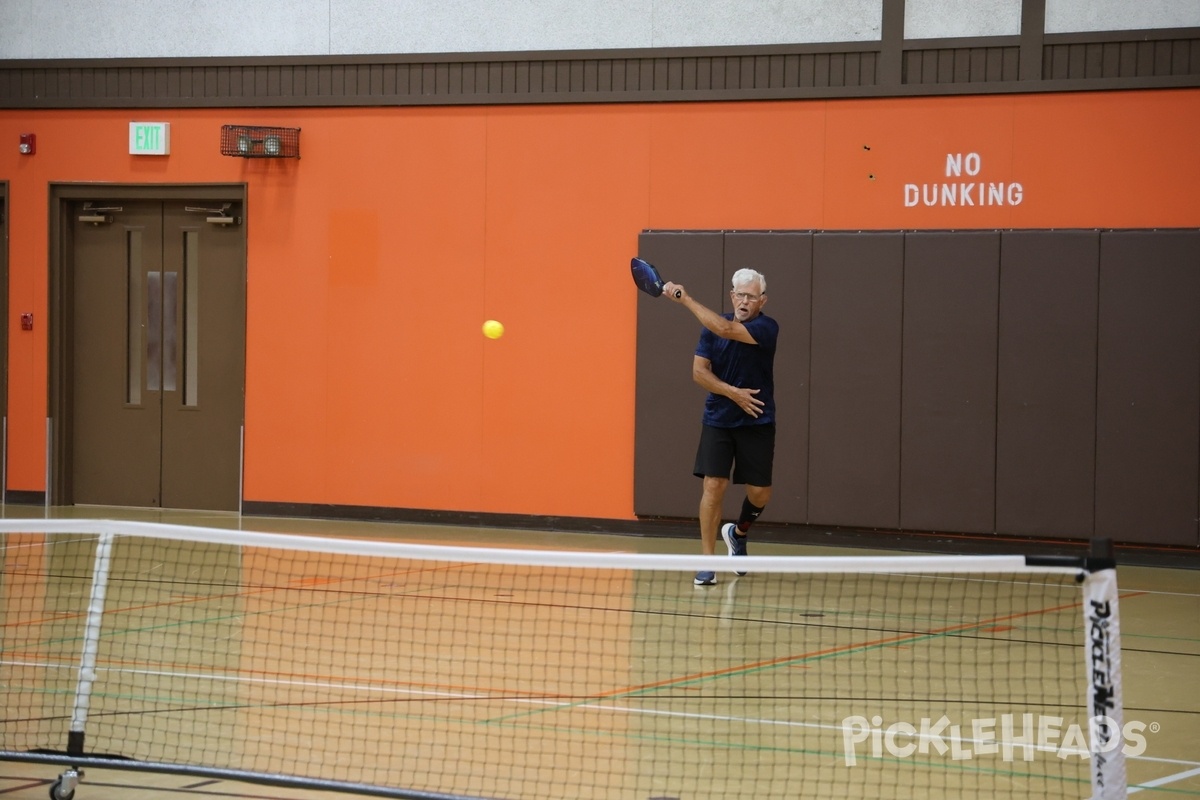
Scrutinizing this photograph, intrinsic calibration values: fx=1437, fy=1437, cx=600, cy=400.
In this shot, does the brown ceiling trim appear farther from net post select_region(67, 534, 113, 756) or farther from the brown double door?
net post select_region(67, 534, 113, 756)

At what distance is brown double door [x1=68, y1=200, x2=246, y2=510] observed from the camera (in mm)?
13164

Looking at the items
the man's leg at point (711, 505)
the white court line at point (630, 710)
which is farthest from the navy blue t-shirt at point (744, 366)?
the white court line at point (630, 710)

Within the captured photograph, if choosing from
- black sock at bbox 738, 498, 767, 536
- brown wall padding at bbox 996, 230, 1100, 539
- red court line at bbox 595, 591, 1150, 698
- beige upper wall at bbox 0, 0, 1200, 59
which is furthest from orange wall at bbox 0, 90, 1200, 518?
red court line at bbox 595, 591, 1150, 698

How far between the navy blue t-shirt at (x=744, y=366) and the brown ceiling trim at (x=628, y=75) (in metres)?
3.48

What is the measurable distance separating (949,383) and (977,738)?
6.52 metres

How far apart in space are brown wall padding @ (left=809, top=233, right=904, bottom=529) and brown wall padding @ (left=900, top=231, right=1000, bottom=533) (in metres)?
0.10

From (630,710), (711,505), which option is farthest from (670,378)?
(630,710)

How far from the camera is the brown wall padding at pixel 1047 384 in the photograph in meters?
10.8

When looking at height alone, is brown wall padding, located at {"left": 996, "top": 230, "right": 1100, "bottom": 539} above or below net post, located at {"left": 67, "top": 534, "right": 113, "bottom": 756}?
above

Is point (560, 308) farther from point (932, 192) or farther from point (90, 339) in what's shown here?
point (90, 339)

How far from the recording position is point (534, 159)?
12.2m

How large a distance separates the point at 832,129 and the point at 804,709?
703cm

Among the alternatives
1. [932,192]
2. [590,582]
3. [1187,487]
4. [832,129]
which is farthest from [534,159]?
[1187,487]

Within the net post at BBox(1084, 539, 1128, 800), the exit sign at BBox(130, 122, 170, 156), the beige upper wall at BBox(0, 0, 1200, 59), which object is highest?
the beige upper wall at BBox(0, 0, 1200, 59)
